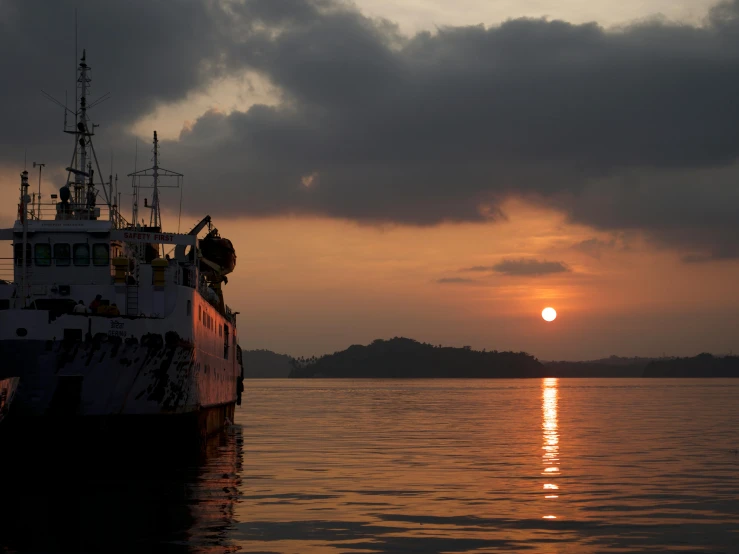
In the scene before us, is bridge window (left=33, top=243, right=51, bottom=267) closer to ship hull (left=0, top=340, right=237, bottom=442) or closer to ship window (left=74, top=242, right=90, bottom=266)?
ship window (left=74, top=242, right=90, bottom=266)

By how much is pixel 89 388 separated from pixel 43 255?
9.55 meters

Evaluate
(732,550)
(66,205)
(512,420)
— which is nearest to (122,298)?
(66,205)

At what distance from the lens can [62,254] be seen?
4122cm

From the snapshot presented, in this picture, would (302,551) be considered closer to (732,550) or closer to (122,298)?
(732,550)

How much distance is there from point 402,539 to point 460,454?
23319 mm

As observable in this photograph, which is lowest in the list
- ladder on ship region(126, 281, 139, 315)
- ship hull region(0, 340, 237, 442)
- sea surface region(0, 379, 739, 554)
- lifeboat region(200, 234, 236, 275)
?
sea surface region(0, 379, 739, 554)

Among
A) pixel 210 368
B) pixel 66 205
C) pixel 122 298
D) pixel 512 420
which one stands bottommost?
pixel 512 420

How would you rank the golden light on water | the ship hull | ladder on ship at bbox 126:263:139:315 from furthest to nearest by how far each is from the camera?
ladder on ship at bbox 126:263:139:315, the ship hull, the golden light on water

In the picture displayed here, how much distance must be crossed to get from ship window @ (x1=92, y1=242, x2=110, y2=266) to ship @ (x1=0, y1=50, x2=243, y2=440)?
0.14 feet

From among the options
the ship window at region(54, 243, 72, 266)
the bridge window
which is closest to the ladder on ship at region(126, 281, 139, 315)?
the ship window at region(54, 243, 72, 266)

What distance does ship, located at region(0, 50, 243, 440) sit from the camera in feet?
112

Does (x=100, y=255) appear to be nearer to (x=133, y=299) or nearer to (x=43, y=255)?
(x=43, y=255)

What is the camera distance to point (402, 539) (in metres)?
22.0

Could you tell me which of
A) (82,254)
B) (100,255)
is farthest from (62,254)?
(100,255)
